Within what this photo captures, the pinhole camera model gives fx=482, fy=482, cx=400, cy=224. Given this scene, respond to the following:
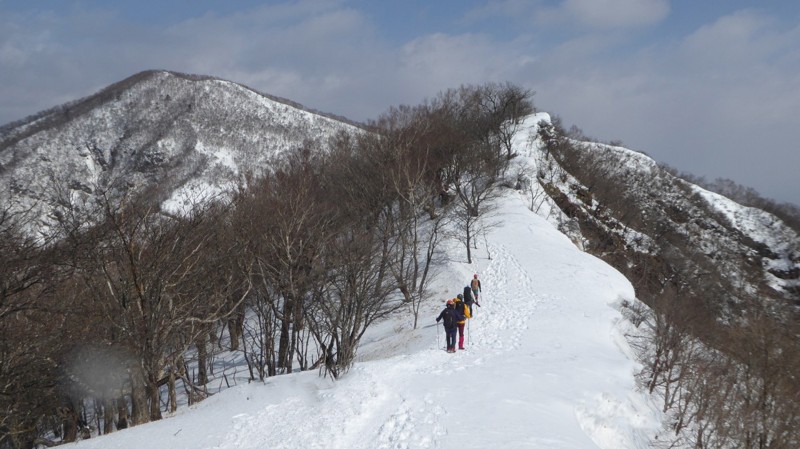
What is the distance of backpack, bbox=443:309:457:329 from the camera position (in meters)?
15.2

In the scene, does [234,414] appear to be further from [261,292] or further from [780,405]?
[780,405]

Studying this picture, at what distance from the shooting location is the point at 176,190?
283 feet

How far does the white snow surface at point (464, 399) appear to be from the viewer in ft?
30.9

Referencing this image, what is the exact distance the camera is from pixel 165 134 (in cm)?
10569

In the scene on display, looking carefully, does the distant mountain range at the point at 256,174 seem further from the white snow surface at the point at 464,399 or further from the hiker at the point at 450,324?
the hiker at the point at 450,324

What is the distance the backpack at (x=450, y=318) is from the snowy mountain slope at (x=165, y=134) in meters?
78.1

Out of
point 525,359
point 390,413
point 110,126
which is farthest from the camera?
point 110,126

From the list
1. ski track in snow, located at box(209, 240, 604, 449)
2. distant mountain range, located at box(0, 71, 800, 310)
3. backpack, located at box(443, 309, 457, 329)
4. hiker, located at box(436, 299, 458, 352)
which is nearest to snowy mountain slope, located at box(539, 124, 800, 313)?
distant mountain range, located at box(0, 71, 800, 310)

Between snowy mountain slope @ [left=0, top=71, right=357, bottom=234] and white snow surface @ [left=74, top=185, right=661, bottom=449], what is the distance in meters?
77.9

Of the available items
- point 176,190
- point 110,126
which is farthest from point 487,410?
point 110,126

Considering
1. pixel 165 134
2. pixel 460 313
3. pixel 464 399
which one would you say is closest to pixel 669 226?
pixel 460 313

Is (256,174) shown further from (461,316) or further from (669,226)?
(461,316)

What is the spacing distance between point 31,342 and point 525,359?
13582mm

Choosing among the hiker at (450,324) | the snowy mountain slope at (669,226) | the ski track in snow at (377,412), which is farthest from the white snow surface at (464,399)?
the snowy mountain slope at (669,226)
